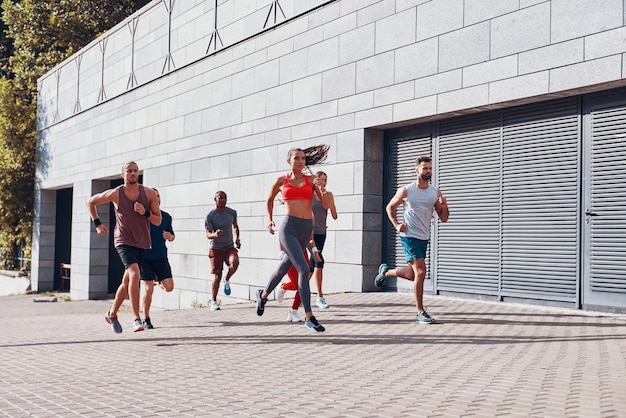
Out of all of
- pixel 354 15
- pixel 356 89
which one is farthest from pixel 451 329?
pixel 354 15

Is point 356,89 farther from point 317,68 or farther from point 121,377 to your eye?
point 121,377

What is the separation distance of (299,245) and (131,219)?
2.07 meters

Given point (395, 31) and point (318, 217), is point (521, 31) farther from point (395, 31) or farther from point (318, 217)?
point (318, 217)

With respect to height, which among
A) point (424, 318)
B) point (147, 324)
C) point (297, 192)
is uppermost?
point (297, 192)

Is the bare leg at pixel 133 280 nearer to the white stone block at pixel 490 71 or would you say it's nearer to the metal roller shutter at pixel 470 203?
the metal roller shutter at pixel 470 203

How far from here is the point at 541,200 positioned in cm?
1041

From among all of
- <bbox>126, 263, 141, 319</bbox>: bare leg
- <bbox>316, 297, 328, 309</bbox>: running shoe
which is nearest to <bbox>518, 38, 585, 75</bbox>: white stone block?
<bbox>316, 297, 328, 309</bbox>: running shoe

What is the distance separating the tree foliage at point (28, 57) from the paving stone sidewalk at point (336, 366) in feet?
67.3

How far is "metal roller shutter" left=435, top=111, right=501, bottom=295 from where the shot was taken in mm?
11188

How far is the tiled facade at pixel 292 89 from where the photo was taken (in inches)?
404

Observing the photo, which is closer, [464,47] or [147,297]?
[147,297]

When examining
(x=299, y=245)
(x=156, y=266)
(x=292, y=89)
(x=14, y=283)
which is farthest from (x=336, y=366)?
(x=14, y=283)

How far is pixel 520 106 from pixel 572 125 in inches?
39.8

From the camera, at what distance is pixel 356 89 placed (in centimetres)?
1318
